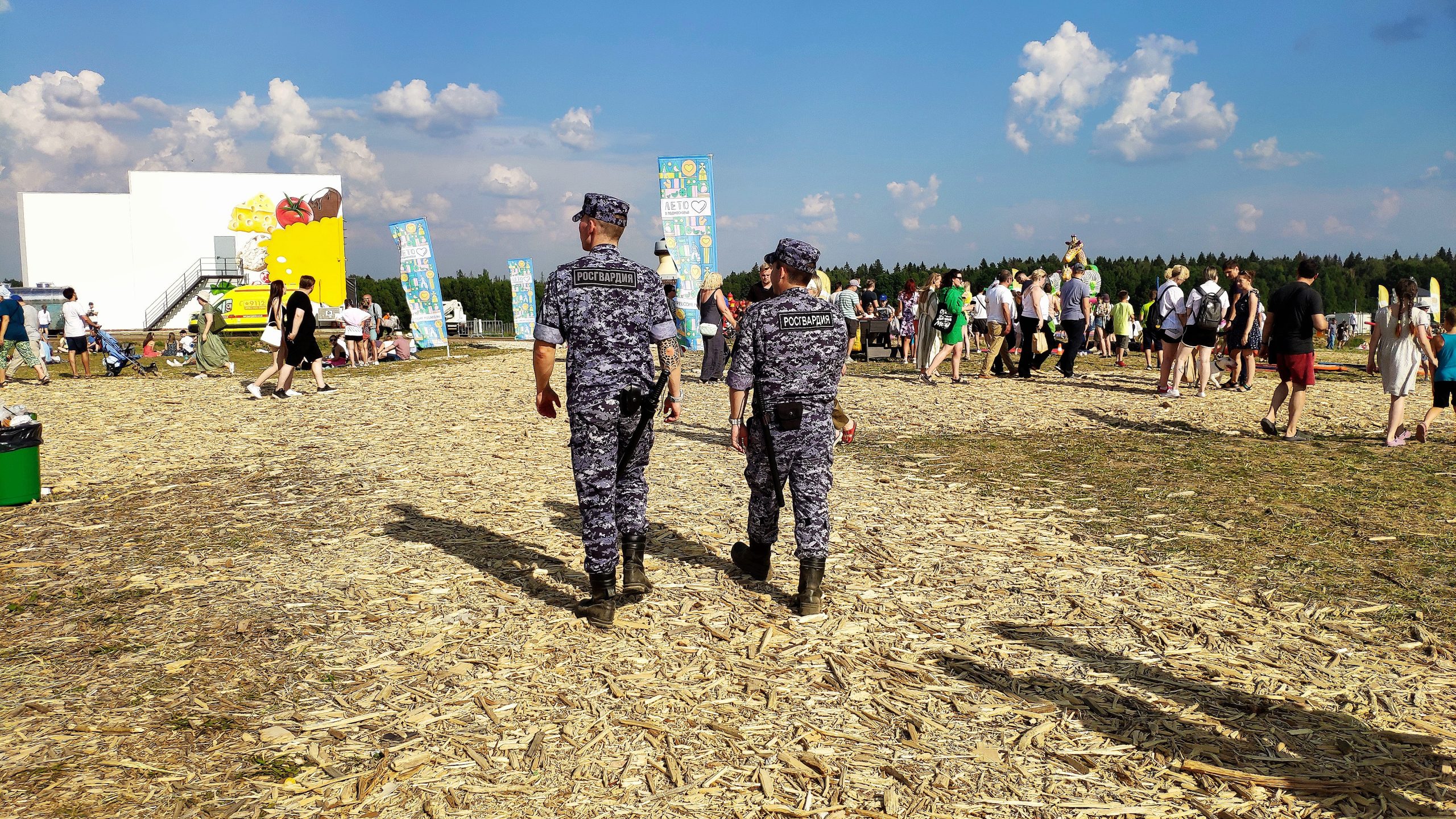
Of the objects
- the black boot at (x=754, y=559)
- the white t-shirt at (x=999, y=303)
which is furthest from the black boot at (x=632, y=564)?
the white t-shirt at (x=999, y=303)

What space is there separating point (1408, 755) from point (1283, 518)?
3.83 m

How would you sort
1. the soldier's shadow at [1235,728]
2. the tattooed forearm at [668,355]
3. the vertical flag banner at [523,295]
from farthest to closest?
the vertical flag banner at [523,295]
the tattooed forearm at [668,355]
the soldier's shadow at [1235,728]

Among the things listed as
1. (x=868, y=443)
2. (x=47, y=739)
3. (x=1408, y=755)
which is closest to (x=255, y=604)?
(x=47, y=739)

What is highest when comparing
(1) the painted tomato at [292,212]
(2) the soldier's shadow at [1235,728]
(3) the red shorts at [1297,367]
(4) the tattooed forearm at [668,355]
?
(1) the painted tomato at [292,212]

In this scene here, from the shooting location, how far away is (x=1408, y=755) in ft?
11.0

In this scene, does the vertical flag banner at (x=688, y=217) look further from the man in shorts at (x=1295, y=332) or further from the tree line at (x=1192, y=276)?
the tree line at (x=1192, y=276)

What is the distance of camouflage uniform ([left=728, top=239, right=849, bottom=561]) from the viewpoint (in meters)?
4.72

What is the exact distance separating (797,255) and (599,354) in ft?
3.87

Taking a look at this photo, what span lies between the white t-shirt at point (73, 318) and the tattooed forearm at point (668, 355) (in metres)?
18.2

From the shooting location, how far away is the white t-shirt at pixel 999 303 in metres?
14.9

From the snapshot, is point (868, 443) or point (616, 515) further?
point (868, 443)

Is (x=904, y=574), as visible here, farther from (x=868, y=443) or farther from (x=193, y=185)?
(x=193, y=185)

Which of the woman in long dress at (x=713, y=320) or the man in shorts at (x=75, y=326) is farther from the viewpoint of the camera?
the man in shorts at (x=75, y=326)

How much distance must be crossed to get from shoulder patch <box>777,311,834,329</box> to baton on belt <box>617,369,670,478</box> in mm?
758
